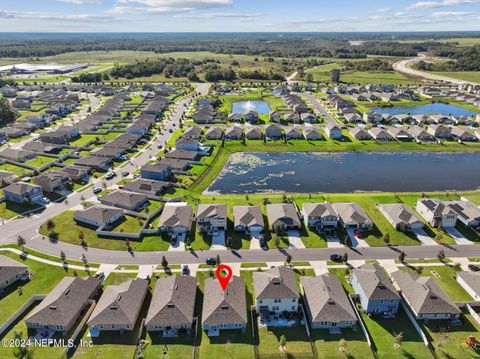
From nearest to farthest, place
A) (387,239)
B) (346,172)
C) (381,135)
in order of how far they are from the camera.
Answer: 1. (387,239)
2. (346,172)
3. (381,135)

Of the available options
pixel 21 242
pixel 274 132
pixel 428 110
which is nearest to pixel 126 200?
pixel 21 242

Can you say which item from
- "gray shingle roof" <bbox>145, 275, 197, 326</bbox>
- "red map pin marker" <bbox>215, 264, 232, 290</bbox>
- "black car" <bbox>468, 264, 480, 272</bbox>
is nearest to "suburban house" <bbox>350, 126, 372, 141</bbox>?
"black car" <bbox>468, 264, 480, 272</bbox>

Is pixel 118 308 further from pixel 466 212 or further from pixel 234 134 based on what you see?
pixel 234 134

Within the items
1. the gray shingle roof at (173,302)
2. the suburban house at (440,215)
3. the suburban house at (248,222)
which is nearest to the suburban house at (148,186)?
the suburban house at (248,222)

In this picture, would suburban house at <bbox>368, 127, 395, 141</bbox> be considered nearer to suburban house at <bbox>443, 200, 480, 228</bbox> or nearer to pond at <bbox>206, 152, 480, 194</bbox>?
pond at <bbox>206, 152, 480, 194</bbox>

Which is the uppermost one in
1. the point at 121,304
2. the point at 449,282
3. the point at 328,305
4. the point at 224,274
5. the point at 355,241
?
the point at 121,304

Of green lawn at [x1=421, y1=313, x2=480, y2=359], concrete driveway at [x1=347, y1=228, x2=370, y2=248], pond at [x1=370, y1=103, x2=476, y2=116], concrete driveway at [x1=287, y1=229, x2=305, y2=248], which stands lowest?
green lawn at [x1=421, y1=313, x2=480, y2=359]
